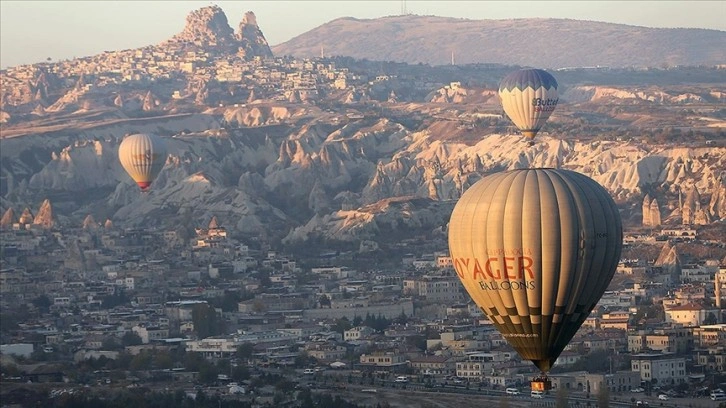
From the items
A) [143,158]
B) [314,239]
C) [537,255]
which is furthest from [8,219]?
[537,255]

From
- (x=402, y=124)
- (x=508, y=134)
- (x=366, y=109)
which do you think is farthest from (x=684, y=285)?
(x=366, y=109)

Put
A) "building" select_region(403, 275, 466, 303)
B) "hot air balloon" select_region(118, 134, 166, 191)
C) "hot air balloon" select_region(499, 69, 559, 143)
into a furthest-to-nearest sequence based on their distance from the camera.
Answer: "hot air balloon" select_region(118, 134, 166, 191) → "hot air balloon" select_region(499, 69, 559, 143) → "building" select_region(403, 275, 466, 303)

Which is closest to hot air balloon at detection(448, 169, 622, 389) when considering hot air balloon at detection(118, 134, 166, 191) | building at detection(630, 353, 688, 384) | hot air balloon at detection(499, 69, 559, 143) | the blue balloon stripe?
building at detection(630, 353, 688, 384)

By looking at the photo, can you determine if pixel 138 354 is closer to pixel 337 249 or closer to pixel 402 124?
pixel 337 249

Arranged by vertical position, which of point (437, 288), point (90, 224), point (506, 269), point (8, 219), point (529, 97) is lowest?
point (437, 288)

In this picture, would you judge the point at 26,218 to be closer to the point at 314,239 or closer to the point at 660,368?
the point at 314,239

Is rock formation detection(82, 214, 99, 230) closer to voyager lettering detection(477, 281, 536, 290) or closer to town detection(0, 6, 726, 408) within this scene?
town detection(0, 6, 726, 408)
